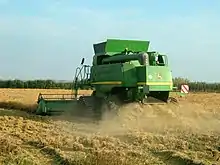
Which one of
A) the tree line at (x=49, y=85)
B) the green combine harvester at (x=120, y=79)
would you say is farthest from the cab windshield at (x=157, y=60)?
the tree line at (x=49, y=85)

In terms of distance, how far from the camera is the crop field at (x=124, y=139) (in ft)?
32.8

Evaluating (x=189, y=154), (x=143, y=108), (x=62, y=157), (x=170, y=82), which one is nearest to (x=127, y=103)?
(x=143, y=108)

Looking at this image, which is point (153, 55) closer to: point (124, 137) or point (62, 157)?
point (124, 137)

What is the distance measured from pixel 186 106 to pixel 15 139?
28.0 feet

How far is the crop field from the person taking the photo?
10.0 metres

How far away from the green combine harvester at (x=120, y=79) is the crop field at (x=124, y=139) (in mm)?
592

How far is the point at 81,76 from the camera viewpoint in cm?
2097

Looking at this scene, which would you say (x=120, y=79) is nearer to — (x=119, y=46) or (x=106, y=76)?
(x=106, y=76)

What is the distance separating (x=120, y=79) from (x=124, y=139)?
429cm

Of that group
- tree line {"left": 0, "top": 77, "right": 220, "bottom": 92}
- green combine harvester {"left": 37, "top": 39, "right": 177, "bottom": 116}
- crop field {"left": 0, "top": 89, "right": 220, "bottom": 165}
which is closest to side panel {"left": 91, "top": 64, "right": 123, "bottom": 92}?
green combine harvester {"left": 37, "top": 39, "right": 177, "bottom": 116}

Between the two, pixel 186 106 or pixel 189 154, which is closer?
pixel 189 154

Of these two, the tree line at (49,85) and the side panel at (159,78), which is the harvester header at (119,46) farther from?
the tree line at (49,85)

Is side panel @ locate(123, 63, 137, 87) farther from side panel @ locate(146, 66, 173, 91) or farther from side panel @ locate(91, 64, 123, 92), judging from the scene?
side panel @ locate(146, 66, 173, 91)

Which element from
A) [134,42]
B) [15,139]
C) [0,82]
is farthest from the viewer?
[0,82]
